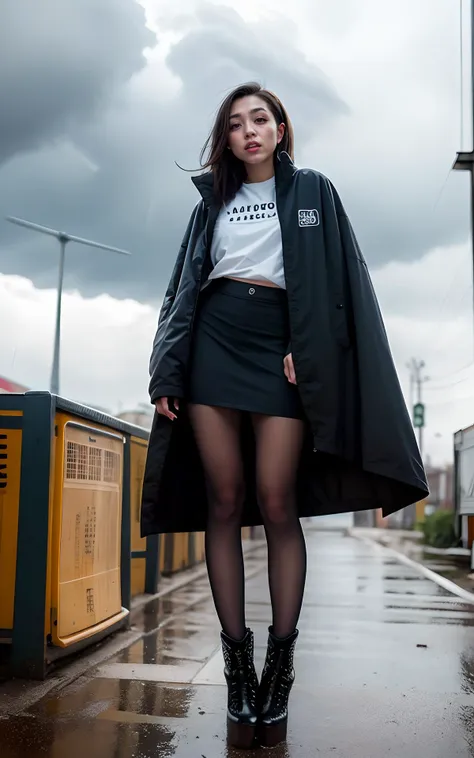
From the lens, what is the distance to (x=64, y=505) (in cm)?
276

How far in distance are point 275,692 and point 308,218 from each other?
1246mm

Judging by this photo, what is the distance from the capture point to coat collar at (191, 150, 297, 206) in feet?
7.22

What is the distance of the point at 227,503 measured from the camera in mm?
2082

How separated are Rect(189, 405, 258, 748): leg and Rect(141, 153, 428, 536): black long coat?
125 millimetres

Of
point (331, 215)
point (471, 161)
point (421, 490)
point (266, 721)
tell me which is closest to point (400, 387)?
point (421, 490)

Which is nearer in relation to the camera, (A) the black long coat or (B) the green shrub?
(A) the black long coat

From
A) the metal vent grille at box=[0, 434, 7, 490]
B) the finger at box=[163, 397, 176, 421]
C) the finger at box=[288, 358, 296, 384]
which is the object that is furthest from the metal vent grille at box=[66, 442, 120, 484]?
the finger at box=[288, 358, 296, 384]

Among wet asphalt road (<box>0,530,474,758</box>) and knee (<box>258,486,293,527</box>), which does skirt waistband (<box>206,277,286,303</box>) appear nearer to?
knee (<box>258,486,293,527</box>)

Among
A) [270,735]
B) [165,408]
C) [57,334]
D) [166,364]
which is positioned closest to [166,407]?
[165,408]

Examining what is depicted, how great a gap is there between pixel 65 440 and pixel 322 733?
4.42 feet

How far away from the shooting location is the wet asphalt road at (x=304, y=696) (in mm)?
1898

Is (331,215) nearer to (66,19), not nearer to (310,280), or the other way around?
(310,280)

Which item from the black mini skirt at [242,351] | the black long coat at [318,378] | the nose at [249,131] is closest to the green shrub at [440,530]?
the black long coat at [318,378]

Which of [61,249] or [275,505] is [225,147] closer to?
[275,505]
